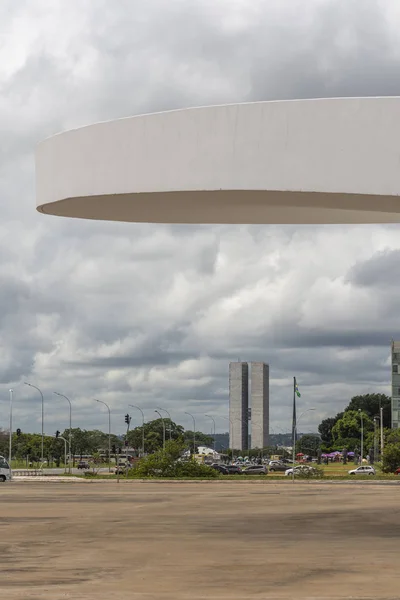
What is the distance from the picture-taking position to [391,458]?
236 ft

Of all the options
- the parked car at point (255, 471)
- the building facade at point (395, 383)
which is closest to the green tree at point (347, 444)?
the building facade at point (395, 383)

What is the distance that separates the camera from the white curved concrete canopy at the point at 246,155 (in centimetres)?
1873

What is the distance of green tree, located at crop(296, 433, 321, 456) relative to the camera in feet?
584

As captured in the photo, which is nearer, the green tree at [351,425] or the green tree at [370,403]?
the green tree at [351,425]

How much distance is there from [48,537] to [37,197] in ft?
27.1

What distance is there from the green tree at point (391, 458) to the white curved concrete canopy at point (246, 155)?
53666mm

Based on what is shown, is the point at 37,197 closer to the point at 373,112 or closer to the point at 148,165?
the point at 148,165

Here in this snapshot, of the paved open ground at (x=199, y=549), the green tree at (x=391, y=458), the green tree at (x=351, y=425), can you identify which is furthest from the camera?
the green tree at (x=351, y=425)

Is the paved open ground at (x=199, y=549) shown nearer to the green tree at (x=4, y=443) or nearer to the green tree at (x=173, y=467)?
the green tree at (x=173, y=467)

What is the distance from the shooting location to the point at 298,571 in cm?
1783

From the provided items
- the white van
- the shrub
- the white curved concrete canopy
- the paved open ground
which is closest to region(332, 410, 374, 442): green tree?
the shrub

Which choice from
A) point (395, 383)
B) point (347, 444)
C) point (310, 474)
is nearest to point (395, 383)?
point (395, 383)

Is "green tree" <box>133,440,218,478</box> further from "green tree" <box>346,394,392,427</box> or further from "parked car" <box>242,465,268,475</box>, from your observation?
"green tree" <box>346,394,392,427</box>

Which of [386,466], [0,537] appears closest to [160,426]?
[386,466]
